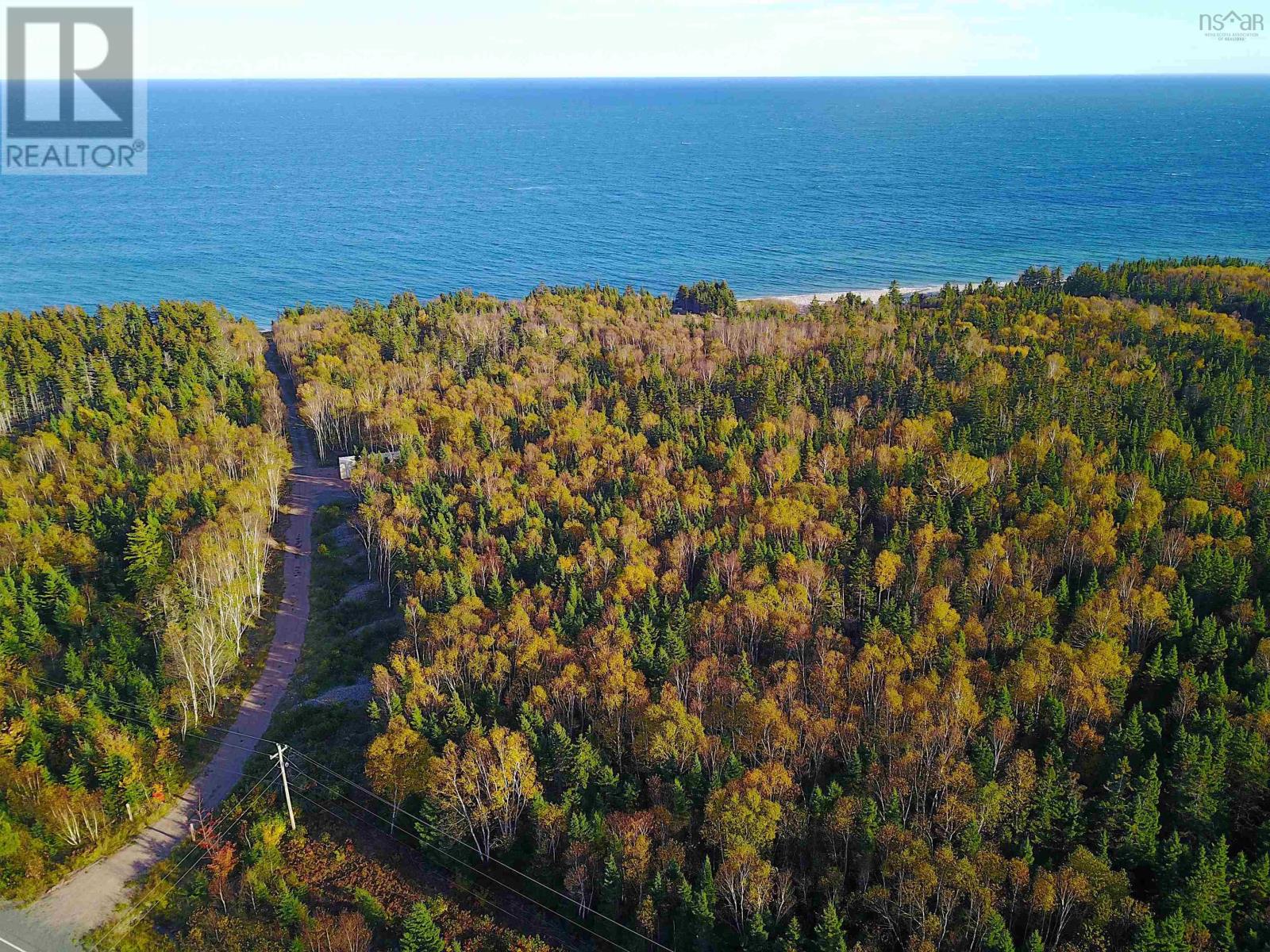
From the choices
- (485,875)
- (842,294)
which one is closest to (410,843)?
(485,875)

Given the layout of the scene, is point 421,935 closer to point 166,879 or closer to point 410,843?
point 410,843

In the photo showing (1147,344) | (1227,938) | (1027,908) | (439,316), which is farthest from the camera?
(439,316)

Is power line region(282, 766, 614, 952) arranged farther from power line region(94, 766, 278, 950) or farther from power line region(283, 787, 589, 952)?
power line region(94, 766, 278, 950)

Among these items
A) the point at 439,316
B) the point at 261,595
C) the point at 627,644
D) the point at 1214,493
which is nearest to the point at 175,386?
the point at 439,316

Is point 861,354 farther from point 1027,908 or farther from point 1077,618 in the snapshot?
point 1027,908

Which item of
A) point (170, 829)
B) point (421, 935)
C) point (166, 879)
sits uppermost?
point (421, 935)

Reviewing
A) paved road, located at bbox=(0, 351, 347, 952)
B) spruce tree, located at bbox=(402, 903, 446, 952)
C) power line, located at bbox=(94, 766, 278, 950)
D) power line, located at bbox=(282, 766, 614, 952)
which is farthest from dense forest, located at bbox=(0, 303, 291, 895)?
spruce tree, located at bbox=(402, 903, 446, 952)

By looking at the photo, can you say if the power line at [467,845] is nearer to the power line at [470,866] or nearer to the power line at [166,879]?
the power line at [470,866]
